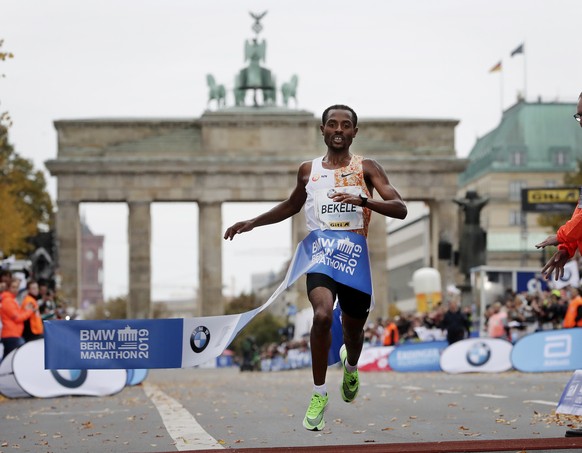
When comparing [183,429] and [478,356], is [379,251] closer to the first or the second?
[478,356]

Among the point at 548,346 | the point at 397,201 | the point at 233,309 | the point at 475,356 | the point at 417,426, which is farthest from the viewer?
the point at 233,309

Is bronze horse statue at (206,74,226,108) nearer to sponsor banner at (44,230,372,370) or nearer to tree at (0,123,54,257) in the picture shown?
tree at (0,123,54,257)

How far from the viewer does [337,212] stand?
9.88 meters

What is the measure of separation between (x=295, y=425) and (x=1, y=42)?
16.4m

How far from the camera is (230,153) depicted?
9300 cm

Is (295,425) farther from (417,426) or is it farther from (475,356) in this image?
(475,356)

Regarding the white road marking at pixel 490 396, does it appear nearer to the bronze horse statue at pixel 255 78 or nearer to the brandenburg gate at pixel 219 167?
the brandenburg gate at pixel 219 167

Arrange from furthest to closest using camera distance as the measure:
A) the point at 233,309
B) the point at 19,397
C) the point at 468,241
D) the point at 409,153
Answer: the point at 233,309, the point at 409,153, the point at 468,241, the point at 19,397

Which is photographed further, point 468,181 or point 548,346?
point 468,181

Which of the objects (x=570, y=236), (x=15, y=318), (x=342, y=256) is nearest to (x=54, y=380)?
(x=15, y=318)

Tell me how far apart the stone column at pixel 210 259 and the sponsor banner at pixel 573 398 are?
274 ft

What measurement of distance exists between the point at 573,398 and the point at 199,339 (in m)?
2.43

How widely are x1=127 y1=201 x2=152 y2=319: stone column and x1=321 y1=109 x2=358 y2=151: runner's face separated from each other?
8349 cm

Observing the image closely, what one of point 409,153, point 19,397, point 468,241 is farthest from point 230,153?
point 19,397
